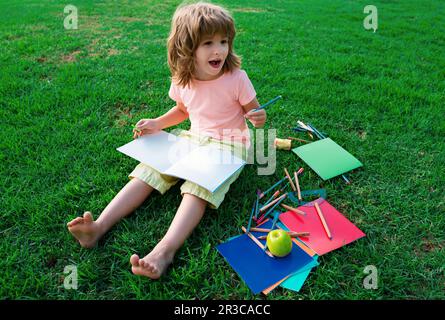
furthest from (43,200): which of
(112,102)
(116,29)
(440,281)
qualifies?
(116,29)

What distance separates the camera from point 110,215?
5.95 feet

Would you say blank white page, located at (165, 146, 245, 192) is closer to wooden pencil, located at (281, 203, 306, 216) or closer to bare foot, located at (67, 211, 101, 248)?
wooden pencil, located at (281, 203, 306, 216)

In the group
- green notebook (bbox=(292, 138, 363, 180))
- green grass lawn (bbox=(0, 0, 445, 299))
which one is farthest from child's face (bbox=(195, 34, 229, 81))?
green notebook (bbox=(292, 138, 363, 180))

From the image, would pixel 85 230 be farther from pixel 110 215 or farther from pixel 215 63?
pixel 215 63

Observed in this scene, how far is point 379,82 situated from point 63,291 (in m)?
3.37

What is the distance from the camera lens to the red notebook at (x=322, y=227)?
5.77 feet

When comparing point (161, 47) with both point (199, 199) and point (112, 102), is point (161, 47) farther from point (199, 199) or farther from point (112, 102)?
point (199, 199)

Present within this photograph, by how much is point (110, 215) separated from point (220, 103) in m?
0.95

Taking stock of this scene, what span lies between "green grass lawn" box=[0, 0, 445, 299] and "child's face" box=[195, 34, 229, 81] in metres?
0.75

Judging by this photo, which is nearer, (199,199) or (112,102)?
(199,199)

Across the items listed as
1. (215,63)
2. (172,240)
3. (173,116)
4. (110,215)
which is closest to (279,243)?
(172,240)

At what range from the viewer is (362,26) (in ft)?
18.1

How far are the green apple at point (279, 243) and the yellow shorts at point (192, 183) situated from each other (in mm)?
356

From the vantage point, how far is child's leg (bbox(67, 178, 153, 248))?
1.64 metres
